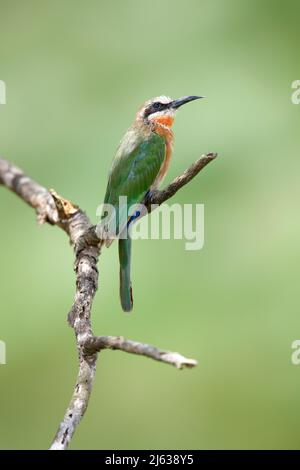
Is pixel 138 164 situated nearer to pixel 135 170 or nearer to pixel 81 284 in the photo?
pixel 135 170

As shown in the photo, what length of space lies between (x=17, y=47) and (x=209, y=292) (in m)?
2.81

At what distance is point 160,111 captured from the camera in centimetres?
383

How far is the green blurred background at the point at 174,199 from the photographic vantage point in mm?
4520

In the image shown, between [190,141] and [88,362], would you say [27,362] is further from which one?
[88,362]

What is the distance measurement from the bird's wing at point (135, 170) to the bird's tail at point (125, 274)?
0.17 meters

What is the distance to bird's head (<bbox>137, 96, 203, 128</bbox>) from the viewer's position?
3.82 metres

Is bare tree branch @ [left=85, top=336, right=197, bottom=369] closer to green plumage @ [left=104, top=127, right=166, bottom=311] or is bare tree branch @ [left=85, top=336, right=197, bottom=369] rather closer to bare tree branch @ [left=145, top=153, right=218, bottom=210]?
bare tree branch @ [left=145, top=153, right=218, bottom=210]

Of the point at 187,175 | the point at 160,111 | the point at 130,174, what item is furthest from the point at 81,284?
the point at 160,111

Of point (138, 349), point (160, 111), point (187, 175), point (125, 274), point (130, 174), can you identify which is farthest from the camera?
point (160, 111)

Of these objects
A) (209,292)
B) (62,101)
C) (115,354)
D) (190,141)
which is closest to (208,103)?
(190,141)

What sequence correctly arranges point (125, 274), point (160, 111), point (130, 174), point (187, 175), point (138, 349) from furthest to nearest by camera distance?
point (160, 111)
point (130, 174)
point (125, 274)
point (187, 175)
point (138, 349)

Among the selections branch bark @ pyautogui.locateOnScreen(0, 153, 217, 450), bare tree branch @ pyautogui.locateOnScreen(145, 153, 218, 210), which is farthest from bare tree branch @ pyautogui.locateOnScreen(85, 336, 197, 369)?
bare tree branch @ pyautogui.locateOnScreen(145, 153, 218, 210)

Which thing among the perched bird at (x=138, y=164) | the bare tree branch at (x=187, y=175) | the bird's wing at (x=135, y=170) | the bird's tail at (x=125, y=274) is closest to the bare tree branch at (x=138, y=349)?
the bare tree branch at (x=187, y=175)

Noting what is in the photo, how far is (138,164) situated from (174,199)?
4.36 ft
